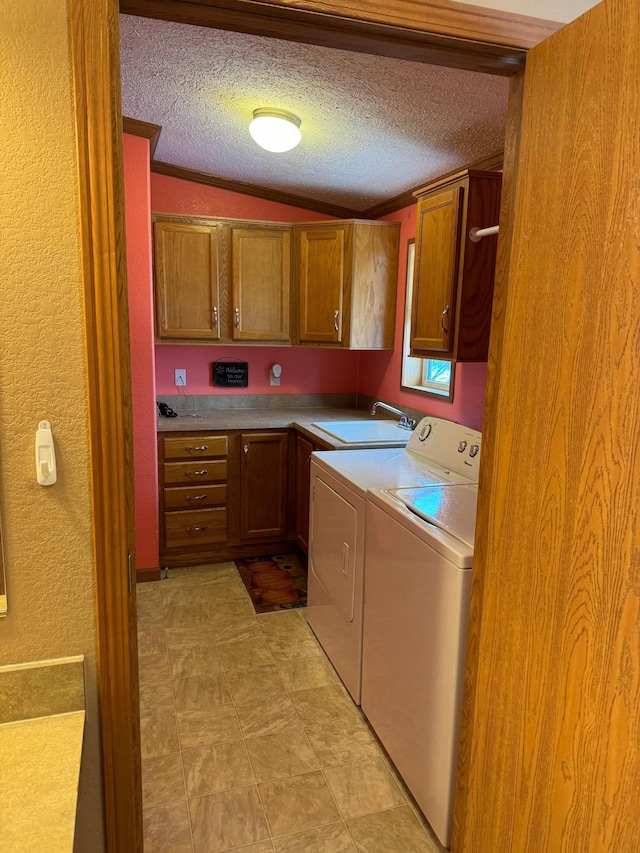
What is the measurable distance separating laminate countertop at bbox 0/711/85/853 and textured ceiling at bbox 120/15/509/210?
1981mm

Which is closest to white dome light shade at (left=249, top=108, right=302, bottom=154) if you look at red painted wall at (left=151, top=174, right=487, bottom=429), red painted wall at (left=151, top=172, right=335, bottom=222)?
red painted wall at (left=151, top=174, right=487, bottom=429)

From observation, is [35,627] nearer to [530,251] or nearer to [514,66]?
[530,251]

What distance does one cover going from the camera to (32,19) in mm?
896

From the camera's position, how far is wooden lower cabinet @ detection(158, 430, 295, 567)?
11.3ft

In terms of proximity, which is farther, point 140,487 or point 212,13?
Result: point 140,487

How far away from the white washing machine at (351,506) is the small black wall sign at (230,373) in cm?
144

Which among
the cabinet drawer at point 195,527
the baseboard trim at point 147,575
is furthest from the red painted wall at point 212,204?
the baseboard trim at point 147,575

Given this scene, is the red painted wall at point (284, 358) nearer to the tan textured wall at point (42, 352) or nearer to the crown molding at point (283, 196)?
the crown molding at point (283, 196)

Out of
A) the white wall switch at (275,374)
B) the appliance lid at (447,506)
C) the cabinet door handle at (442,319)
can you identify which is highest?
the cabinet door handle at (442,319)

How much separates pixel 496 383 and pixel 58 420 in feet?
3.13

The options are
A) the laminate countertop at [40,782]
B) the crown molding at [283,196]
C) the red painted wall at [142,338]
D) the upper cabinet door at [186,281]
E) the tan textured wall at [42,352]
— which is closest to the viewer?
the laminate countertop at [40,782]

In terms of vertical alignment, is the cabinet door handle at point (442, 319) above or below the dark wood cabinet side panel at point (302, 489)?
above

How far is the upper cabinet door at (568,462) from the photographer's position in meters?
0.94

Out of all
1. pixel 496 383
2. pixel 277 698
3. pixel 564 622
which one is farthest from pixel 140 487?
pixel 564 622
